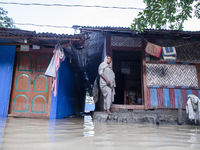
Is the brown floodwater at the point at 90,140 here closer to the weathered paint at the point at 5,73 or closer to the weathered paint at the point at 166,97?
the weathered paint at the point at 166,97

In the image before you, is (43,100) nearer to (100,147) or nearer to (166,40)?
(100,147)

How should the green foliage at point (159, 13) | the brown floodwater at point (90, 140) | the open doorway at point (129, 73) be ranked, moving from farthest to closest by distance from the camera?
the open doorway at point (129, 73)
the green foliage at point (159, 13)
the brown floodwater at point (90, 140)

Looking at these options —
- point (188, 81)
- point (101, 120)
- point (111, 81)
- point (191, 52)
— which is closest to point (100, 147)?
point (101, 120)

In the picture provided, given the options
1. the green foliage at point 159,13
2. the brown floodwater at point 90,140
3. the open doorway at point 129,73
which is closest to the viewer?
the brown floodwater at point 90,140

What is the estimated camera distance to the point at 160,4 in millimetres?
4449

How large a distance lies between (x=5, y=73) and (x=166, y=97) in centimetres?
603

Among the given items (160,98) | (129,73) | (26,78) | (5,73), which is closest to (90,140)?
(160,98)

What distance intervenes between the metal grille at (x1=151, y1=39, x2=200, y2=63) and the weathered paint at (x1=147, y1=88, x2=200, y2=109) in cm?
123

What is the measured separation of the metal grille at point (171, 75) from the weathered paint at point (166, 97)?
0.27 metres

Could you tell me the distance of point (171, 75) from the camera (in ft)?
19.3

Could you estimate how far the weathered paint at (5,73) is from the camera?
529 cm

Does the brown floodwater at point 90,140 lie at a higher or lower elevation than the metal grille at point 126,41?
lower

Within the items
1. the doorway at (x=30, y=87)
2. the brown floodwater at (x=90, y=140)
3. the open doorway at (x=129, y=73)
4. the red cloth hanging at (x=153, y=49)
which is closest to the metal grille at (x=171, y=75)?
the red cloth hanging at (x=153, y=49)

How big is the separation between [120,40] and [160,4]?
2006 mm
